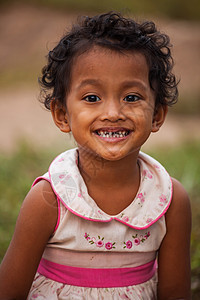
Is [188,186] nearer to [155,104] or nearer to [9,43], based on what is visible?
[155,104]

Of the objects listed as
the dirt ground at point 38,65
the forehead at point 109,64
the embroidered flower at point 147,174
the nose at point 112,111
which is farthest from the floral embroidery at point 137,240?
the dirt ground at point 38,65

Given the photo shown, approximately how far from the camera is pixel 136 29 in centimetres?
161

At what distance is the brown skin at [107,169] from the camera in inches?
59.0

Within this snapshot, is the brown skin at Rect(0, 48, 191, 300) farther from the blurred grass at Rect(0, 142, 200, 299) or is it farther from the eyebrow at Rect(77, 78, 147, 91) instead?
the blurred grass at Rect(0, 142, 200, 299)

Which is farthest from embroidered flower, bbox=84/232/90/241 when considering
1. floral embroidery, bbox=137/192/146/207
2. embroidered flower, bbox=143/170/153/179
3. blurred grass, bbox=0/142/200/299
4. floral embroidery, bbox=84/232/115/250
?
blurred grass, bbox=0/142/200/299

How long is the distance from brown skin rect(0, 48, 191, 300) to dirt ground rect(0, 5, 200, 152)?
51 cm

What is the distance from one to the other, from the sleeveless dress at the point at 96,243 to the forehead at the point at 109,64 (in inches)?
15.2

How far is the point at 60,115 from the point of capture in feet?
5.61

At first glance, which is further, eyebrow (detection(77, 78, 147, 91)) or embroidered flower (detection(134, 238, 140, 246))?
embroidered flower (detection(134, 238, 140, 246))

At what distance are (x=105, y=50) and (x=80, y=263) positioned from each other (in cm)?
78

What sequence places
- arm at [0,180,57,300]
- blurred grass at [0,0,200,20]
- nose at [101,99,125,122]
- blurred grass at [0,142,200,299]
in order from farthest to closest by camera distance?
blurred grass at [0,0,200,20] → blurred grass at [0,142,200,299] → arm at [0,180,57,300] → nose at [101,99,125,122]

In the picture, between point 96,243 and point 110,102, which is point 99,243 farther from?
point 110,102

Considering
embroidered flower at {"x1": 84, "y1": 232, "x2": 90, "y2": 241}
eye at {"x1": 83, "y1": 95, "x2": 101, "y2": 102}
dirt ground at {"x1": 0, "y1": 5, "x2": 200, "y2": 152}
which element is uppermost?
dirt ground at {"x1": 0, "y1": 5, "x2": 200, "y2": 152}

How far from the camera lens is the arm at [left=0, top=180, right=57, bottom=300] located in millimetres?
1580
